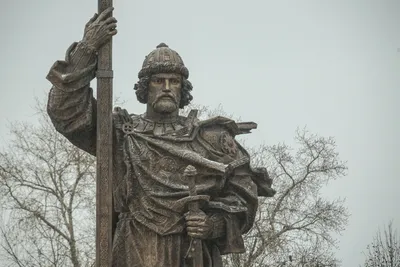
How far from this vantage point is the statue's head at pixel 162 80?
48.9 feet

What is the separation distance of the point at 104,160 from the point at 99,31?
4.46ft

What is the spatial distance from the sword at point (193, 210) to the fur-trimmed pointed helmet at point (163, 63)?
124 cm

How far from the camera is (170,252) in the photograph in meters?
14.5

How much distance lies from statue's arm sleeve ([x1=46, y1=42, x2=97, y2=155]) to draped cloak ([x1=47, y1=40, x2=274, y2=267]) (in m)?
0.01

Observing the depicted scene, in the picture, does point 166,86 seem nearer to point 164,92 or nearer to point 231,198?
point 164,92

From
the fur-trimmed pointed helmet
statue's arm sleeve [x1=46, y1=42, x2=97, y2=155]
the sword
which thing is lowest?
the sword

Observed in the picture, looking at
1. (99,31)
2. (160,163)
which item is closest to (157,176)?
(160,163)

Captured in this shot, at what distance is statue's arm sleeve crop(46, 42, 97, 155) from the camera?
47.3 ft

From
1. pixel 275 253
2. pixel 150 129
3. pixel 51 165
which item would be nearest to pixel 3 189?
pixel 51 165

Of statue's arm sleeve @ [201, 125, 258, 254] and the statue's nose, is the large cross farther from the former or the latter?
statue's arm sleeve @ [201, 125, 258, 254]

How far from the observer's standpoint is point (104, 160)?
14344 mm

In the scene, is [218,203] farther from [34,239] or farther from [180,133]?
[34,239]

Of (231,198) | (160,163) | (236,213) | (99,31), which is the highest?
(99,31)

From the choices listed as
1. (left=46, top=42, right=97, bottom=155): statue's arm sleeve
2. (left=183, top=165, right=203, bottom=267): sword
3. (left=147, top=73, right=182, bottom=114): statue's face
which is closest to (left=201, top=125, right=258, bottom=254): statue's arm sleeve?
(left=183, top=165, right=203, bottom=267): sword
